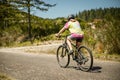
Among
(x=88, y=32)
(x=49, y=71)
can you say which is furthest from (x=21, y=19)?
(x=49, y=71)

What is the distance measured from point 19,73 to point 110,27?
5.63 m

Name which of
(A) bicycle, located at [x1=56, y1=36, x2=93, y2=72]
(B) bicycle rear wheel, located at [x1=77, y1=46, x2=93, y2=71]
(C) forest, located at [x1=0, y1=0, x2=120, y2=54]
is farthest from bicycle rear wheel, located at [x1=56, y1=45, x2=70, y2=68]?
(C) forest, located at [x1=0, y1=0, x2=120, y2=54]

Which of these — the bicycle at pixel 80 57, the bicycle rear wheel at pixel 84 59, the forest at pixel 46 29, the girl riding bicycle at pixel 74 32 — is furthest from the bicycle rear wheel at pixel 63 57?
the forest at pixel 46 29

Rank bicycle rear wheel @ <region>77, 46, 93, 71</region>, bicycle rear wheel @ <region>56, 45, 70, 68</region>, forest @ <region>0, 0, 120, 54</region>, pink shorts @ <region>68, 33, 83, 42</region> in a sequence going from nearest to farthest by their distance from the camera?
bicycle rear wheel @ <region>77, 46, 93, 71</region> → pink shorts @ <region>68, 33, 83, 42</region> → bicycle rear wheel @ <region>56, 45, 70, 68</region> → forest @ <region>0, 0, 120, 54</region>

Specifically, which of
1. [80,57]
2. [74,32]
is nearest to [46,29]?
[74,32]

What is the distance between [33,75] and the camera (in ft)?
23.7

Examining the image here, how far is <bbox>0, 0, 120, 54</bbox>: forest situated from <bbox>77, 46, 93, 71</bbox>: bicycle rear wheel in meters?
3.71

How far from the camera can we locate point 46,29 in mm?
32125

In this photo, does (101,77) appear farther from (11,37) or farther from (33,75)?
(11,37)

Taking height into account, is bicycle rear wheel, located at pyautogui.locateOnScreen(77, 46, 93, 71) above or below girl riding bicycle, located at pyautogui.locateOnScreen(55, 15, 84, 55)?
below

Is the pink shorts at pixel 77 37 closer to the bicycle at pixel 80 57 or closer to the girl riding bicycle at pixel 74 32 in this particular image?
the girl riding bicycle at pixel 74 32

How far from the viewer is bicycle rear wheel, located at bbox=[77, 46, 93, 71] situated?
24.1 feet

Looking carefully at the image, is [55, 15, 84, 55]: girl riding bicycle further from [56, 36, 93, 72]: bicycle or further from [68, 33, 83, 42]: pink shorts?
[56, 36, 93, 72]: bicycle

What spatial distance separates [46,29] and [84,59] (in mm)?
24762
